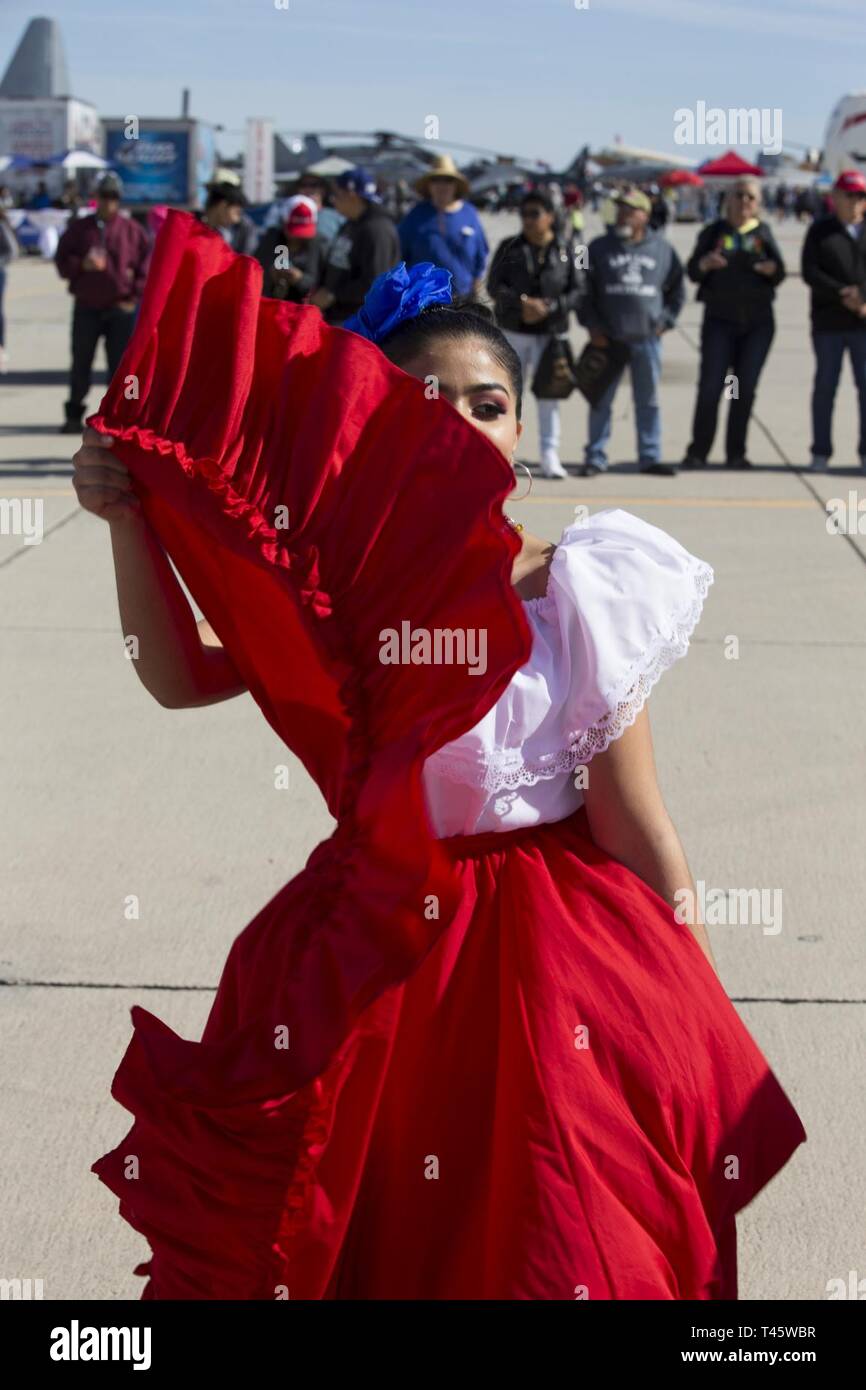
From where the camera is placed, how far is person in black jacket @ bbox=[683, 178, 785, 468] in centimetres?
989

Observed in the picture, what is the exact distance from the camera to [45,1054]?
3.35 meters

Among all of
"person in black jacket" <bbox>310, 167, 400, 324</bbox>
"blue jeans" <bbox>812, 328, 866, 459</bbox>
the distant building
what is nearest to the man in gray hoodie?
"blue jeans" <bbox>812, 328, 866, 459</bbox>

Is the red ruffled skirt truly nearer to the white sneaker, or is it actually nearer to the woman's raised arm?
the woman's raised arm

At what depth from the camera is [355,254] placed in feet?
31.3

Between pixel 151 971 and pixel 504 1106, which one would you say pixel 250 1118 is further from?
pixel 151 971

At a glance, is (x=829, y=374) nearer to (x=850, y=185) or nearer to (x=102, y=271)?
(x=850, y=185)

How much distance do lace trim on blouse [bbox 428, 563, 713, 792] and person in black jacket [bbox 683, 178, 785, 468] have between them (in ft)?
26.4

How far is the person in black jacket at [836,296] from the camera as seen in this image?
991 cm

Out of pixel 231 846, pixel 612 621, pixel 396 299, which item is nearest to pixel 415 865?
pixel 612 621

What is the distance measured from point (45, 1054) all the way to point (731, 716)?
2910 millimetres

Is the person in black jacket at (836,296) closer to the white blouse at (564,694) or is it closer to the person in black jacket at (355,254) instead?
the person in black jacket at (355,254)

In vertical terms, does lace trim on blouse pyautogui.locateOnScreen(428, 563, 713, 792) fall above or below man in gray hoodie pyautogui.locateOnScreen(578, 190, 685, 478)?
below

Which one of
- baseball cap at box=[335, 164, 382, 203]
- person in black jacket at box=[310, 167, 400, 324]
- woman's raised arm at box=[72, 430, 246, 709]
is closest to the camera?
woman's raised arm at box=[72, 430, 246, 709]

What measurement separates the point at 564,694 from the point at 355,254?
26.2ft
